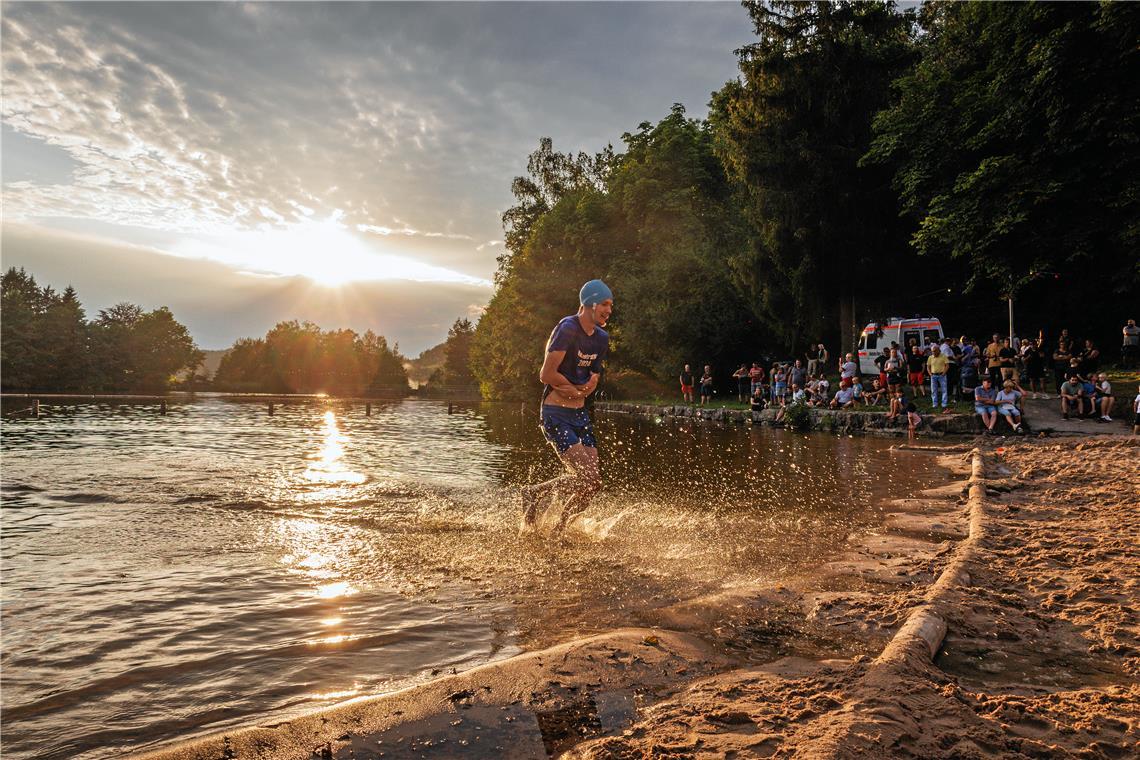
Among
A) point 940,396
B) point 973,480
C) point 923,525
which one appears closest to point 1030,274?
point 940,396

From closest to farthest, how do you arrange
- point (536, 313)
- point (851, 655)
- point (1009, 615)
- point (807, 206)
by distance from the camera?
point (851, 655) → point (1009, 615) → point (807, 206) → point (536, 313)

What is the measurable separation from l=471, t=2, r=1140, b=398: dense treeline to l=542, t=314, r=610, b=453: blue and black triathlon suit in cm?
1963

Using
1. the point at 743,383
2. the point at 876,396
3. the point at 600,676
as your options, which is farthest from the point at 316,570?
the point at 743,383

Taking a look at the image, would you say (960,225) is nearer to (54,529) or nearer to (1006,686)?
(1006,686)

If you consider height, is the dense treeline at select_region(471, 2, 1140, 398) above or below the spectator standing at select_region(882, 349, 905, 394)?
above

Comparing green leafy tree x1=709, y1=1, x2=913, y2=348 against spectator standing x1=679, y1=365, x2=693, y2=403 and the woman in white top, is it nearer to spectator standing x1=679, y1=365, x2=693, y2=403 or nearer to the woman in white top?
spectator standing x1=679, y1=365, x2=693, y2=403

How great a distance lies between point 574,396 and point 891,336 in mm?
27522

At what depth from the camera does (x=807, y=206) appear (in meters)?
29.3

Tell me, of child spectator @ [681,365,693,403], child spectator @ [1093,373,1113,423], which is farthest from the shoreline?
child spectator @ [681,365,693,403]

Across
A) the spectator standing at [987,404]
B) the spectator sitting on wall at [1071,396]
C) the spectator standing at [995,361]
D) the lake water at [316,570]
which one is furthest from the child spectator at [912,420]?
the lake water at [316,570]

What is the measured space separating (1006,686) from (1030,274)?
22.8 meters

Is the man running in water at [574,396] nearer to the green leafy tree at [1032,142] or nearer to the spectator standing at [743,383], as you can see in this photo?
the green leafy tree at [1032,142]

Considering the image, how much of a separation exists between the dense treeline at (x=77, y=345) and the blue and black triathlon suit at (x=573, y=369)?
93.7 meters

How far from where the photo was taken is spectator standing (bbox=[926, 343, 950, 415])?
66.2 feet
